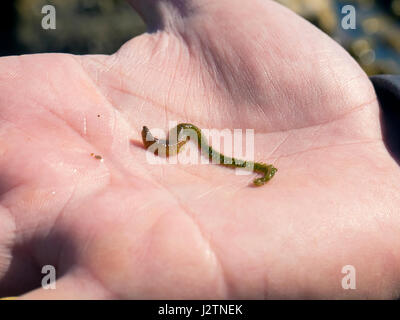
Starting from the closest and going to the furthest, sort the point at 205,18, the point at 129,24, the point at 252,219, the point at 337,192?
the point at 252,219, the point at 337,192, the point at 205,18, the point at 129,24

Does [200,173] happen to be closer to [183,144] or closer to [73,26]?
[183,144]

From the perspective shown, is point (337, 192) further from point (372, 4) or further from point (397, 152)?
point (372, 4)

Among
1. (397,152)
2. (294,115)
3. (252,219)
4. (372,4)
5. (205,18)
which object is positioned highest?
(372,4)

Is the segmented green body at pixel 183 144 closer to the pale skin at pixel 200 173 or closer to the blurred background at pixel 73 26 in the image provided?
the pale skin at pixel 200 173

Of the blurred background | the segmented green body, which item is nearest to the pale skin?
the segmented green body

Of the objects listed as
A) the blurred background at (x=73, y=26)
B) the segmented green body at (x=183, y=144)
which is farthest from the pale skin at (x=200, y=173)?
the blurred background at (x=73, y=26)

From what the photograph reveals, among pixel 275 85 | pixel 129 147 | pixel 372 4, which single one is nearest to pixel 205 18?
pixel 275 85

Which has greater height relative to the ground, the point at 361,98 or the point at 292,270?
the point at 361,98
